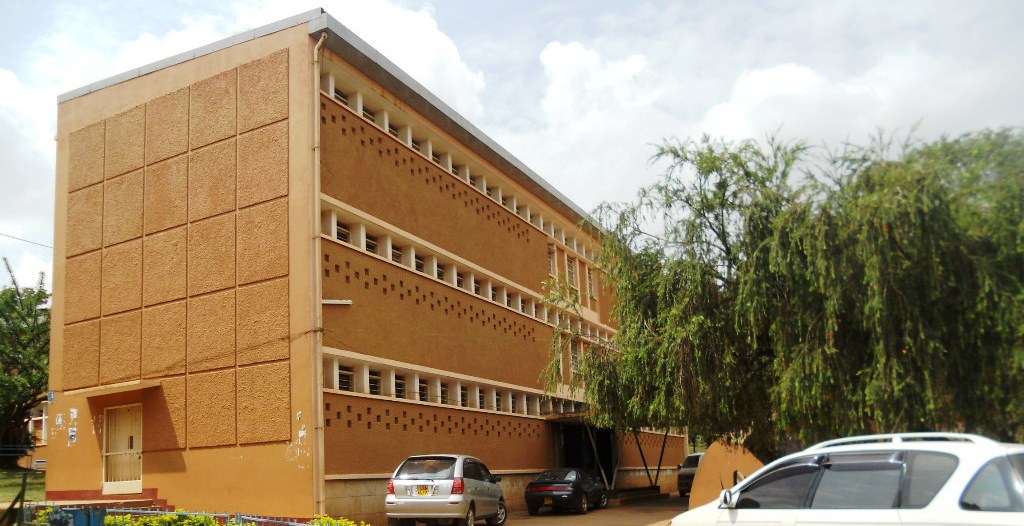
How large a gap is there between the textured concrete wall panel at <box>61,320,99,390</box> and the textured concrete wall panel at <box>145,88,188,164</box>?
4864 mm

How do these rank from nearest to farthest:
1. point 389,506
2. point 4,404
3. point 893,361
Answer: point 893,361 < point 389,506 < point 4,404

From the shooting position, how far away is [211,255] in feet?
72.1

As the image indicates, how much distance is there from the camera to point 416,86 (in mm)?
24656

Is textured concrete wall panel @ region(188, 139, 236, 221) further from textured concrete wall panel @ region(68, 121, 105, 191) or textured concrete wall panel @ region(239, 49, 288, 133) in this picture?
textured concrete wall panel @ region(68, 121, 105, 191)

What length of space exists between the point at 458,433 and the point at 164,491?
25.8 feet

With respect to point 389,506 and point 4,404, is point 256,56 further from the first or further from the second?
point 4,404

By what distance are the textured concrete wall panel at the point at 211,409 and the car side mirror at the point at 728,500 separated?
1406 centimetres

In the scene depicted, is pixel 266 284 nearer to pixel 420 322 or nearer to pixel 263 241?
pixel 263 241

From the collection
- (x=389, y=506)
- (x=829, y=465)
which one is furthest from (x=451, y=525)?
(x=829, y=465)

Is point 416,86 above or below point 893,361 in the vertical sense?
above

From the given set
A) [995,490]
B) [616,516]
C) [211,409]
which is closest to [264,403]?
[211,409]

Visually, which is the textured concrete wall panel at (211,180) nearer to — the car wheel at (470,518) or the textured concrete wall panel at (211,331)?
the textured concrete wall panel at (211,331)

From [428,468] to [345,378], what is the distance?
3915 mm

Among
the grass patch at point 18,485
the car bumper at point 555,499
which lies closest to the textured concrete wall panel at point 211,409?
the grass patch at point 18,485
